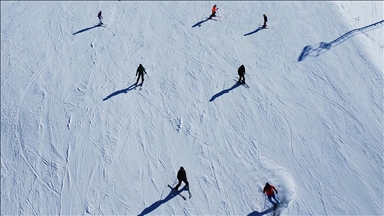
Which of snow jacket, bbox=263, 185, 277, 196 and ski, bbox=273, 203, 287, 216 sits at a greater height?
snow jacket, bbox=263, 185, 277, 196

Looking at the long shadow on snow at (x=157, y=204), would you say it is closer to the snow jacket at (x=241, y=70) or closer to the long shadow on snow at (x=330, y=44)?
the snow jacket at (x=241, y=70)

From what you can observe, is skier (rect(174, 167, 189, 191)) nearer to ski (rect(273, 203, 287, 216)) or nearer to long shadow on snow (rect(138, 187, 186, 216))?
long shadow on snow (rect(138, 187, 186, 216))

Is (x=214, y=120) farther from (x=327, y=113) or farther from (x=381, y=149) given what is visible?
(x=381, y=149)

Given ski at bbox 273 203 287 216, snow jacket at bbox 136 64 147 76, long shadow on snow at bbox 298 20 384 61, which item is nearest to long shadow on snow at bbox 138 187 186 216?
ski at bbox 273 203 287 216

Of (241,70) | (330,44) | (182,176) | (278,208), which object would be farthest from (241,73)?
(278,208)

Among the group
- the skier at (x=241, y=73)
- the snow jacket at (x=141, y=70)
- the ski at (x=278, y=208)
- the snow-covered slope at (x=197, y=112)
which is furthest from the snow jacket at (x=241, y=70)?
the ski at (x=278, y=208)
